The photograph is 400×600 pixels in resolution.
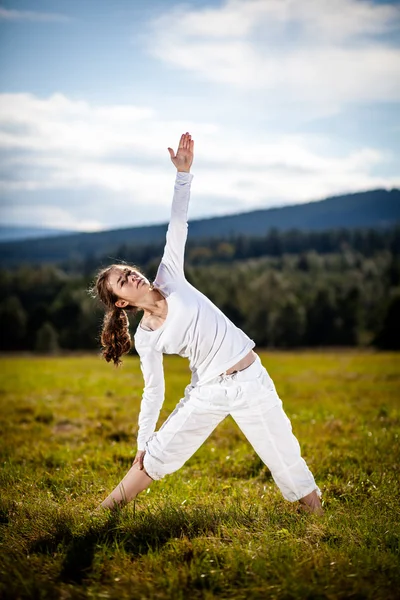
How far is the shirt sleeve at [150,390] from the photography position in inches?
186

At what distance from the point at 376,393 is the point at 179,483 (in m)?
10.0

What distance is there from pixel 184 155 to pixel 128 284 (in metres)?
1.19

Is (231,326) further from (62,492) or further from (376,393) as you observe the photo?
(376,393)

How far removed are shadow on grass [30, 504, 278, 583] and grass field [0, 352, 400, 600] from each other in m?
0.01

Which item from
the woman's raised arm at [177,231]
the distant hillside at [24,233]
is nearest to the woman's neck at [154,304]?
the woman's raised arm at [177,231]

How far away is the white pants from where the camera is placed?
4.66 meters

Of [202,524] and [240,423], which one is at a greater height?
[240,423]

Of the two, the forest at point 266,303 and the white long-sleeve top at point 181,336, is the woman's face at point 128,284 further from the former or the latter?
the forest at point 266,303

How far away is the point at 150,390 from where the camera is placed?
187 inches

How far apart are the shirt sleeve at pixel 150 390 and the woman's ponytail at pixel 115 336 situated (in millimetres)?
491

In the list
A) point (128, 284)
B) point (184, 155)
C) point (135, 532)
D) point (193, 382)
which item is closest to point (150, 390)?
point (193, 382)

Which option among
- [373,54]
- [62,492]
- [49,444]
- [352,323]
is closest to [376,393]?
[373,54]

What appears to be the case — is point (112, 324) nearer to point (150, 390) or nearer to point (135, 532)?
point (150, 390)

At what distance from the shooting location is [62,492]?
5.73 m
